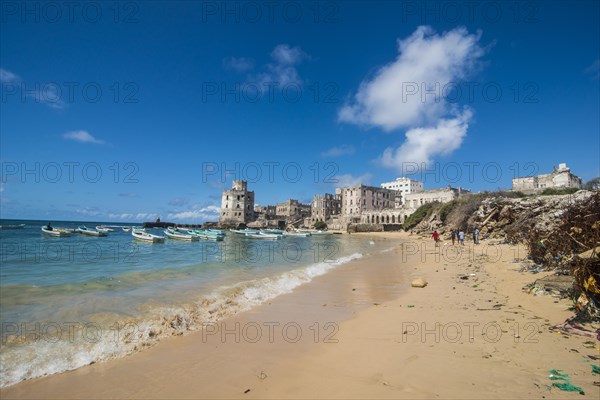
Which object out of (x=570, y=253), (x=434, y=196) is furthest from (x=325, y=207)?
(x=570, y=253)

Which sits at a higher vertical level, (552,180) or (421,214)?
(552,180)

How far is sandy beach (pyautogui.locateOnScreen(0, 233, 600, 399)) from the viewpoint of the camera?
3670 millimetres

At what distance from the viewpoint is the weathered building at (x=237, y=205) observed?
91.6 metres

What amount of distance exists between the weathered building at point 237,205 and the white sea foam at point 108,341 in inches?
3321

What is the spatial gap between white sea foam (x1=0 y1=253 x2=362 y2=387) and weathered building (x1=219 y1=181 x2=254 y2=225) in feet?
277

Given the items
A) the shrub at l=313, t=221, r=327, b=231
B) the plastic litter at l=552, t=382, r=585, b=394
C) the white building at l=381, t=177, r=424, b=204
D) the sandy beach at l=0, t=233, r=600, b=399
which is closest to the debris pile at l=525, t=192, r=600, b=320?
the sandy beach at l=0, t=233, r=600, b=399

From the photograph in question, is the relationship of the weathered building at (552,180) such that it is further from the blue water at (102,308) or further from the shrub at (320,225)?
the blue water at (102,308)

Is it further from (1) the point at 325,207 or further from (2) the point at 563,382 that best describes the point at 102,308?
(1) the point at 325,207

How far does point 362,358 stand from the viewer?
182 inches

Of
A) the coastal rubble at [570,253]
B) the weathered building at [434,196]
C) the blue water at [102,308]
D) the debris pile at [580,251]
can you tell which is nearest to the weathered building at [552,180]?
the weathered building at [434,196]

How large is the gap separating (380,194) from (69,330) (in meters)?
91.1

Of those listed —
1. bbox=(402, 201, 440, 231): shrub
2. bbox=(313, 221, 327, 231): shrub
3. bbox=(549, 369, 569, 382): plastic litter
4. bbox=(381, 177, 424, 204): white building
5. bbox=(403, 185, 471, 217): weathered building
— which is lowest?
bbox=(549, 369, 569, 382): plastic litter

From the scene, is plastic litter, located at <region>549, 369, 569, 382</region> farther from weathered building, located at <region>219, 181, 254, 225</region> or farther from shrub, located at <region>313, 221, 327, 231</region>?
weathered building, located at <region>219, 181, 254, 225</region>

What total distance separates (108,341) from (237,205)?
88324mm
